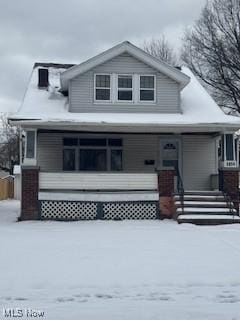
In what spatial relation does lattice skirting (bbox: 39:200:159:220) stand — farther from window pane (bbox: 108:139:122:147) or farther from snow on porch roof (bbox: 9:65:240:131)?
window pane (bbox: 108:139:122:147)

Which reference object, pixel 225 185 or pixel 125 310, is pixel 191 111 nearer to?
pixel 225 185

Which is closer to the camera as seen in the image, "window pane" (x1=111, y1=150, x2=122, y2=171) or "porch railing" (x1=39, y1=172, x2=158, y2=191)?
"porch railing" (x1=39, y1=172, x2=158, y2=191)

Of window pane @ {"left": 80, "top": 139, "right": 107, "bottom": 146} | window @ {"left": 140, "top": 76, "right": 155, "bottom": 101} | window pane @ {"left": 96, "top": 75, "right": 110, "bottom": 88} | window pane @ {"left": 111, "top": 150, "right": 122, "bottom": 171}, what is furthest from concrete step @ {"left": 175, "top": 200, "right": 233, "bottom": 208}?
window pane @ {"left": 96, "top": 75, "right": 110, "bottom": 88}

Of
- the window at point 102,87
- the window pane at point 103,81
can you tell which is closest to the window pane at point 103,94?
the window at point 102,87

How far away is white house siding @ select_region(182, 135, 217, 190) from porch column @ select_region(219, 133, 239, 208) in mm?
2044

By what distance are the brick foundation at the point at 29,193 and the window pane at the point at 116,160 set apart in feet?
13.1

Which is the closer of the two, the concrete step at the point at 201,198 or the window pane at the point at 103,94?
the concrete step at the point at 201,198

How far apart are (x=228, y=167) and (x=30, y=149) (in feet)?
24.1

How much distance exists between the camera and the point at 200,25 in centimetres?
3978

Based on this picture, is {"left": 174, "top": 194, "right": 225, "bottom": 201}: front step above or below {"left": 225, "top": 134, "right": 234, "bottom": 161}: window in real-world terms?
below

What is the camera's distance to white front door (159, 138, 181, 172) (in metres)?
21.2

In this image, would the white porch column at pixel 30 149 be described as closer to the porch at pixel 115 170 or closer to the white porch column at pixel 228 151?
the porch at pixel 115 170

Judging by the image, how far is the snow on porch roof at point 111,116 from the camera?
1797cm

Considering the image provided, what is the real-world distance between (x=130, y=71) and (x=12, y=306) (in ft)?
48.7
